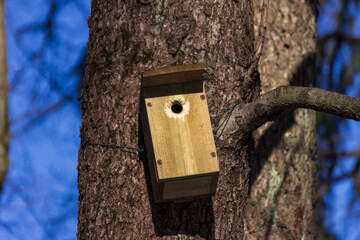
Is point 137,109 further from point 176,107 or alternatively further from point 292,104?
point 292,104

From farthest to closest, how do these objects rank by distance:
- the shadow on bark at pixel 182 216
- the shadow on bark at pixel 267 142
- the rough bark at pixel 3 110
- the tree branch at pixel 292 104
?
the rough bark at pixel 3 110 < the shadow on bark at pixel 267 142 < the shadow on bark at pixel 182 216 < the tree branch at pixel 292 104

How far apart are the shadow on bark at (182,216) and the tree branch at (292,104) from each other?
383 mm

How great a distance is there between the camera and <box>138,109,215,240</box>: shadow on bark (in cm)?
225

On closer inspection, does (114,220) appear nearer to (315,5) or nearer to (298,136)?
(298,136)

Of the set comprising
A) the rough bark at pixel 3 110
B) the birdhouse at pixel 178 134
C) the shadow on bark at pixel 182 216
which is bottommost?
the shadow on bark at pixel 182 216

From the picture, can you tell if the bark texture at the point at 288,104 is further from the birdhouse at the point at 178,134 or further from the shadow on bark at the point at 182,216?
the shadow on bark at the point at 182,216

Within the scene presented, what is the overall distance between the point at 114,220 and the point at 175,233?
10.5 inches

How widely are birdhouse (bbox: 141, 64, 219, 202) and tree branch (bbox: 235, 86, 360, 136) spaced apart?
212mm

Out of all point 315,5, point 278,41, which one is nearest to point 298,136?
point 278,41

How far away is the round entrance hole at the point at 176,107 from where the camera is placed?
2.25 m

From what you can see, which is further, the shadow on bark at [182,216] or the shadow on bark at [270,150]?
the shadow on bark at [270,150]

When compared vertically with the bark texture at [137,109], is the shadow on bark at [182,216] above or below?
below

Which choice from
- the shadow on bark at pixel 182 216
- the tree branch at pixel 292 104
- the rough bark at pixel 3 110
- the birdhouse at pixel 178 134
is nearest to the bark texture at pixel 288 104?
the tree branch at pixel 292 104

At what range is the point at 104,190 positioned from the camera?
2.31 m
